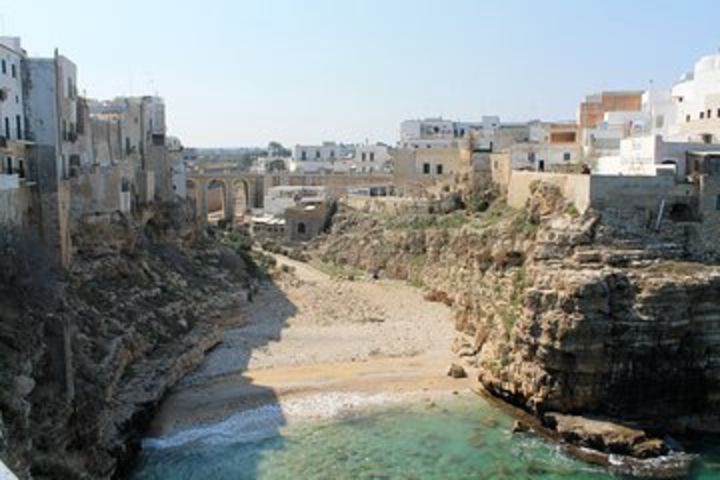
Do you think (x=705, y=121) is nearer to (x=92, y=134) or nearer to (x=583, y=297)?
(x=583, y=297)

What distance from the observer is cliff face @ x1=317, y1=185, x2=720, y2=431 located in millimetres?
25766

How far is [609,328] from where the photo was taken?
25.7 metres

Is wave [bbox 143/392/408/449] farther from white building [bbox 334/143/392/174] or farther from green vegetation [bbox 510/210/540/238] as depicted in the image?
white building [bbox 334/143/392/174]

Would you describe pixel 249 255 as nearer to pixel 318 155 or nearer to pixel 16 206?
pixel 16 206

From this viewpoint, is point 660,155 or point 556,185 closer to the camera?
point 660,155

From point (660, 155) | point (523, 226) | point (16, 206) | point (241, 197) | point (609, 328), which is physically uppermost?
point (660, 155)

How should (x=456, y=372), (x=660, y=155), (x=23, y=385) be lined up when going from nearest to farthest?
(x=23, y=385) < (x=456, y=372) < (x=660, y=155)

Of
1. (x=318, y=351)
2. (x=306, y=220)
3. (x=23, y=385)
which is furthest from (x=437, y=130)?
(x=23, y=385)

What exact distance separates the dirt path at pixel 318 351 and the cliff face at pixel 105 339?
1.12m

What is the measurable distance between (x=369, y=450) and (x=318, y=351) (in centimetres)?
947

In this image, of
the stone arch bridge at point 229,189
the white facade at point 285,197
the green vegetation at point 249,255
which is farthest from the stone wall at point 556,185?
the stone arch bridge at point 229,189


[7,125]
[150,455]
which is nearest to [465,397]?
[150,455]

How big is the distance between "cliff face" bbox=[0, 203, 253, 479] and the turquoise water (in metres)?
1.98

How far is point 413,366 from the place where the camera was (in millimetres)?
31812
